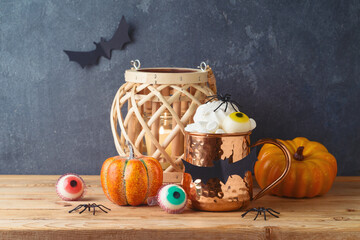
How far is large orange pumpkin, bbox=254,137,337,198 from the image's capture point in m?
1.16

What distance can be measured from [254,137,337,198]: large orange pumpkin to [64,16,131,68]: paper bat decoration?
571 millimetres

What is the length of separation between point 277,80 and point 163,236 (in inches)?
29.1

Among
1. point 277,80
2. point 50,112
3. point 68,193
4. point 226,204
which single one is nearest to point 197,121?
point 226,204

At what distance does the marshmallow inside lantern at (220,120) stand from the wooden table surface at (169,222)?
194 mm

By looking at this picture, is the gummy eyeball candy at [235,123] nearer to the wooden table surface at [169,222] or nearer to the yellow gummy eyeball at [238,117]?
the yellow gummy eyeball at [238,117]

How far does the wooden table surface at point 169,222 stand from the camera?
90 cm

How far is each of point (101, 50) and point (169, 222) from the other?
684 mm

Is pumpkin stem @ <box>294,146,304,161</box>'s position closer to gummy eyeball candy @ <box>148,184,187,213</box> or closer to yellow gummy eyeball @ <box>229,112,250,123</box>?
yellow gummy eyeball @ <box>229,112,250,123</box>

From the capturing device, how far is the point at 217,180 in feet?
3.26

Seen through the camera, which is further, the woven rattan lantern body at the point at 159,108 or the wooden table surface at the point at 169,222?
the woven rattan lantern body at the point at 159,108

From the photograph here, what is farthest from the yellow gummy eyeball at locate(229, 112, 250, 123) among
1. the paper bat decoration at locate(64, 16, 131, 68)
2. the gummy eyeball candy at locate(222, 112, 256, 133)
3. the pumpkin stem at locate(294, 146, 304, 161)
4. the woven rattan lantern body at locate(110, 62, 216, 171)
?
the paper bat decoration at locate(64, 16, 131, 68)

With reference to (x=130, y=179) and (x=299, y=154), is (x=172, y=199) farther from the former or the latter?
(x=299, y=154)

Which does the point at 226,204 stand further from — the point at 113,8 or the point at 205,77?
the point at 113,8

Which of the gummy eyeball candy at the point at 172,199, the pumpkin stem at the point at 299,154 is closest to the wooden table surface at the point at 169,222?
the gummy eyeball candy at the point at 172,199
